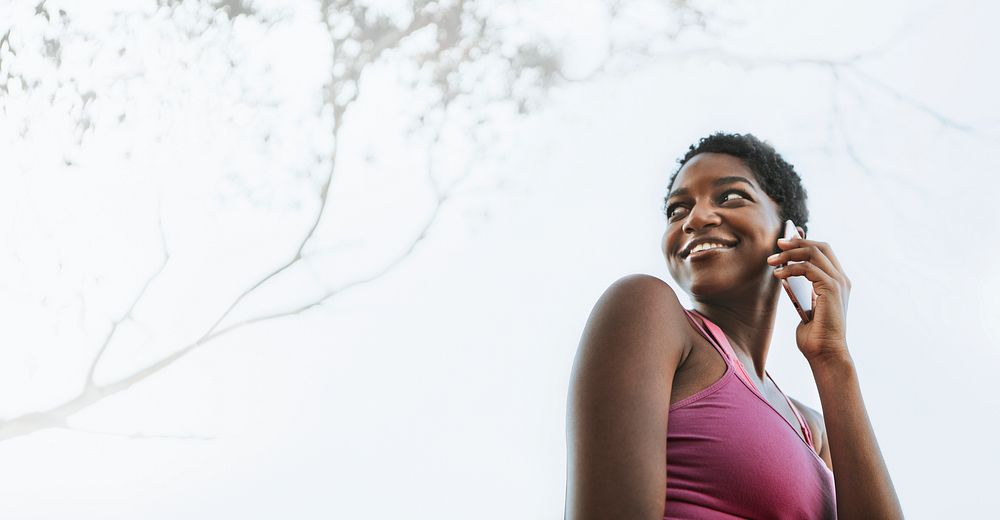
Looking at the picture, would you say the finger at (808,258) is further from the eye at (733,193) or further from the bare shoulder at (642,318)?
the bare shoulder at (642,318)

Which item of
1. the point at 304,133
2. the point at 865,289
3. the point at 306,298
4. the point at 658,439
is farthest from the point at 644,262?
the point at 658,439

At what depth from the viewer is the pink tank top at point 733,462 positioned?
581 mm

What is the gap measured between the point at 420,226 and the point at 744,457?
5.43ft

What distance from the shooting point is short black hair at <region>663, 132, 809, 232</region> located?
3.10 ft

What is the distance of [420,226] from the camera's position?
7.14 feet

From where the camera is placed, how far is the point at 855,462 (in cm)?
68

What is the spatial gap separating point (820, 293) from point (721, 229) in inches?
4.9

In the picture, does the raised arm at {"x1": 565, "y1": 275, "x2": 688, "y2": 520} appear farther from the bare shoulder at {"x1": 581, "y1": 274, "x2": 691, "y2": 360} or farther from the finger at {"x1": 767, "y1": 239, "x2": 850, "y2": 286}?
the finger at {"x1": 767, "y1": 239, "x2": 850, "y2": 286}

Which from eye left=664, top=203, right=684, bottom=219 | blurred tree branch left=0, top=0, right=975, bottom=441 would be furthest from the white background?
eye left=664, top=203, right=684, bottom=219

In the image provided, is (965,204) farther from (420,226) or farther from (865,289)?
(420,226)

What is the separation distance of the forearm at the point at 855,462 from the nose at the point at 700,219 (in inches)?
8.7

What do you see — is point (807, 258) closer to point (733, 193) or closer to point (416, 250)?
point (733, 193)

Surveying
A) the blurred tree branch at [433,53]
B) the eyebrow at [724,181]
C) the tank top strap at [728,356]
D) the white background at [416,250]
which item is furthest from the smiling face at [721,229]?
the blurred tree branch at [433,53]

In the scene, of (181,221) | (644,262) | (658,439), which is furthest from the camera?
(181,221)
